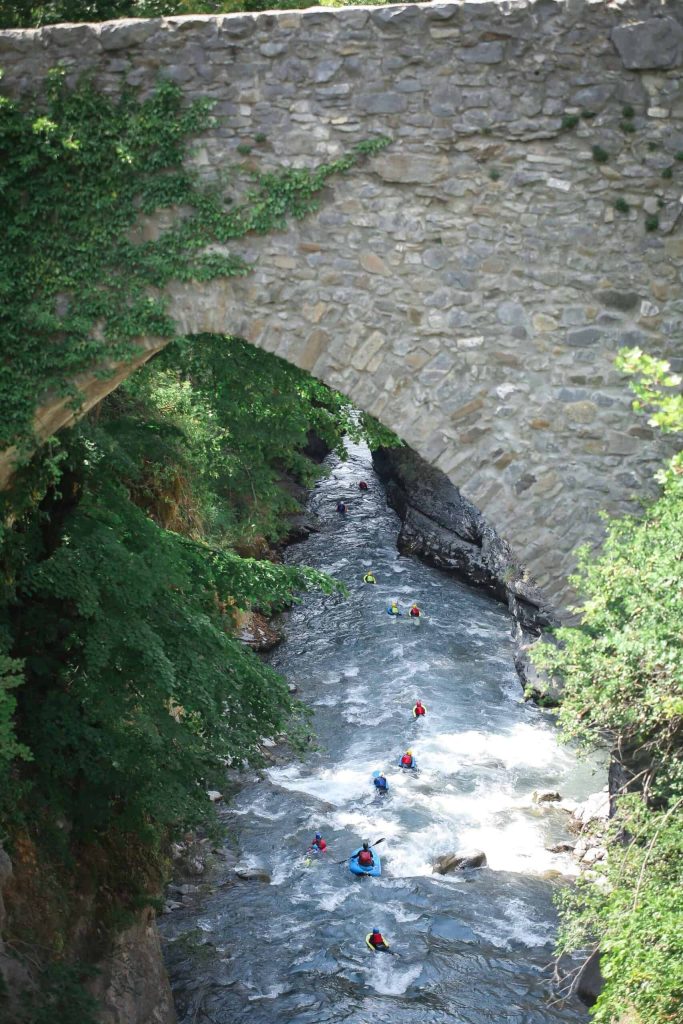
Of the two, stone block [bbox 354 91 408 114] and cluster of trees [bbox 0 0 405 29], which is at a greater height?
cluster of trees [bbox 0 0 405 29]

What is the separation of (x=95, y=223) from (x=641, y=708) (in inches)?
156

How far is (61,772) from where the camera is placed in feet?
22.2

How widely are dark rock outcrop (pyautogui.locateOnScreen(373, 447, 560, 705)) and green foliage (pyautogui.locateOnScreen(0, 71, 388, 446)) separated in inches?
363

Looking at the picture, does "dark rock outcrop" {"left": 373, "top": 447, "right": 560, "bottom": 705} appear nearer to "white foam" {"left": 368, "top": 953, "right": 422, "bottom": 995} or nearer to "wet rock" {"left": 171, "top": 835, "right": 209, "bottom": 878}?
"wet rock" {"left": 171, "top": 835, "right": 209, "bottom": 878}

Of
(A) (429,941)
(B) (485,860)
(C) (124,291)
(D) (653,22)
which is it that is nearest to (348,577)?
(B) (485,860)

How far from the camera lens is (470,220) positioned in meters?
5.30

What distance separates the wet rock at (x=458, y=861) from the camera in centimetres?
1011

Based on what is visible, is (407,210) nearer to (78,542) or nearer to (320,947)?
(78,542)

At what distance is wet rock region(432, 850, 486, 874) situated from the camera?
33.2ft

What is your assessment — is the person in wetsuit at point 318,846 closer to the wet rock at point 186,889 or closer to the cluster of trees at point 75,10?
the wet rock at point 186,889

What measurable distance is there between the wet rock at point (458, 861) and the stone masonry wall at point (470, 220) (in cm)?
547

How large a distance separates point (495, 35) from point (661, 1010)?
4.96m

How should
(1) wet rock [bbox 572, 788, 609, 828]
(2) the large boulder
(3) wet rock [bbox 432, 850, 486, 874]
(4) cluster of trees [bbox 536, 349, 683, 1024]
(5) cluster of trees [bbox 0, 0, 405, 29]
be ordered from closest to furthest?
(4) cluster of trees [bbox 536, 349, 683, 1024]
(5) cluster of trees [bbox 0, 0, 405, 29]
(3) wet rock [bbox 432, 850, 486, 874]
(1) wet rock [bbox 572, 788, 609, 828]
(2) the large boulder

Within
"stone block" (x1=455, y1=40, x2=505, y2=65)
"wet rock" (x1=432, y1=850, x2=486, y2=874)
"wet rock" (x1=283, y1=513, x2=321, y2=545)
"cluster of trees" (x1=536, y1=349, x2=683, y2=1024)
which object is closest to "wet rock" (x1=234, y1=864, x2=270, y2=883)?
"wet rock" (x1=432, y1=850, x2=486, y2=874)
